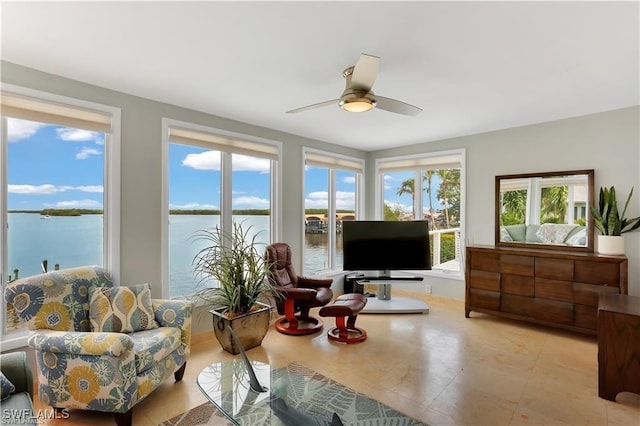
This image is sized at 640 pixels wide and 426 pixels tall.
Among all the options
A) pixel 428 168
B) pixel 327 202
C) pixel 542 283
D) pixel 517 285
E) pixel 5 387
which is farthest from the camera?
pixel 327 202

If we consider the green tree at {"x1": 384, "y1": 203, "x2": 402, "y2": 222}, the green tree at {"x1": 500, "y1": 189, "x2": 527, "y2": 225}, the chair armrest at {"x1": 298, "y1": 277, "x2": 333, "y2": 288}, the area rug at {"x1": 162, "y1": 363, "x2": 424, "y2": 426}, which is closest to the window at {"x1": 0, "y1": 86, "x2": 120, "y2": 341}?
the area rug at {"x1": 162, "y1": 363, "x2": 424, "y2": 426}

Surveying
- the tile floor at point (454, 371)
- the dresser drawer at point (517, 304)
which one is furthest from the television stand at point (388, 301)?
the dresser drawer at point (517, 304)

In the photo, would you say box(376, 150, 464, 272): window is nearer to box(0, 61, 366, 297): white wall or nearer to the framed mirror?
the framed mirror

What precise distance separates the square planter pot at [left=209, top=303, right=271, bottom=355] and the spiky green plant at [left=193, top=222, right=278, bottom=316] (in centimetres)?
8

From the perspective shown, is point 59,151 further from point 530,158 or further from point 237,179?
point 530,158

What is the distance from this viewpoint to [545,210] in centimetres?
399

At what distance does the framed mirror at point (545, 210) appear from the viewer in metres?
3.75

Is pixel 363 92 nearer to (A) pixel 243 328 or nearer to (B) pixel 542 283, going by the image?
(A) pixel 243 328

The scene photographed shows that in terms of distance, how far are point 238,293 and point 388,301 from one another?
7.93 feet

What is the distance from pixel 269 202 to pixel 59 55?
258cm

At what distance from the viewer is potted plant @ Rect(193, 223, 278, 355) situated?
3137mm

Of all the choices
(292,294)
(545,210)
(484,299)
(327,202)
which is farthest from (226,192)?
(545,210)

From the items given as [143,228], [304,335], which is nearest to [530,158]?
[304,335]

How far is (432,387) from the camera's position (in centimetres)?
256
